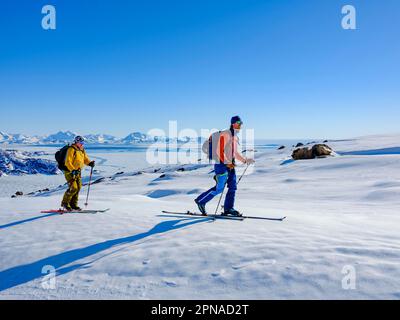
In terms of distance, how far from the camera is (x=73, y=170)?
340 inches

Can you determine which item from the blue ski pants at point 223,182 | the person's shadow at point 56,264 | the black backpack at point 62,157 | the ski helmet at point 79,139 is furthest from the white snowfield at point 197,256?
the ski helmet at point 79,139

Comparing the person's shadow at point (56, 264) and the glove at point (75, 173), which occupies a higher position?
the glove at point (75, 173)

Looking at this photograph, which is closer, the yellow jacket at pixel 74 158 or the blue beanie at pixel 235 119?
the blue beanie at pixel 235 119

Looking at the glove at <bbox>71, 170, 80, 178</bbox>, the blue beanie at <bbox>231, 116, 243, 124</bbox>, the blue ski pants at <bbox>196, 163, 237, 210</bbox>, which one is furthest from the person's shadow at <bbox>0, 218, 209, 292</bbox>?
the glove at <bbox>71, 170, 80, 178</bbox>

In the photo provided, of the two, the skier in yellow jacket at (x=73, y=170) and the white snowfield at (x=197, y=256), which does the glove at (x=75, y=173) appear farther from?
the white snowfield at (x=197, y=256)

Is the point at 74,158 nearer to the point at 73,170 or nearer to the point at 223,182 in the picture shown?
the point at 73,170

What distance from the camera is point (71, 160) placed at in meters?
8.53

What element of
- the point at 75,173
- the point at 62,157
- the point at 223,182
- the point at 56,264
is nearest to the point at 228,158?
the point at 223,182

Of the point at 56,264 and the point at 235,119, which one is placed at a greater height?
the point at 235,119

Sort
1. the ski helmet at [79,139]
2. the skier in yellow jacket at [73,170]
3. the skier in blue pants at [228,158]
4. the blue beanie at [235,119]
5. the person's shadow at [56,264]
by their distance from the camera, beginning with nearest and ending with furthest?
1. the person's shadow at [56,264]
2. the skier in blue pants at [228,158]
3. the blue beanie at [235,119]
4. the skier in yellow jacket at [73,170]
5. the ski helmet at [79,139]

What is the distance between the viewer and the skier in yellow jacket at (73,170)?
8.54m

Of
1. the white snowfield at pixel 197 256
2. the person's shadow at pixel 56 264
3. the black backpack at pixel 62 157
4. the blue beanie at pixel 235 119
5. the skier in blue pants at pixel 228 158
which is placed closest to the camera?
the white snowfield at pixel 197 256
